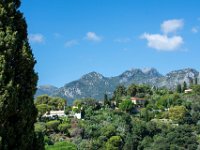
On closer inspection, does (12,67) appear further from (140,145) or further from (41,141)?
(140,145)

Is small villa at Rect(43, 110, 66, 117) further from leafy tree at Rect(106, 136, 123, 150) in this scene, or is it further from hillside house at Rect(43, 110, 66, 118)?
leafy tree at Rect(106, 136, 123, 150)

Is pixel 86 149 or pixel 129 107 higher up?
pixel 129 107

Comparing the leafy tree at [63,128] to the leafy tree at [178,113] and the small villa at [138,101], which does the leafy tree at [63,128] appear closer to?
the leafy tree at [178,113]

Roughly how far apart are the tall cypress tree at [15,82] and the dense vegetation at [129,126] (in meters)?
34.3

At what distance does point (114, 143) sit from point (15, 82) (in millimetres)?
48547

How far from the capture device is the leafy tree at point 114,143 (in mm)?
56747

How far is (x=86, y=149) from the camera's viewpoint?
53438 mm

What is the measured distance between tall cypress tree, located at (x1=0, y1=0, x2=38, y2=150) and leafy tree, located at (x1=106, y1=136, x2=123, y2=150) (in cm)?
4686

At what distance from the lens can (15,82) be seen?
390 inches

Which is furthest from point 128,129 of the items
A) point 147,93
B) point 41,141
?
point 41,141

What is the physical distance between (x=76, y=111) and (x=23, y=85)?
62946 mm

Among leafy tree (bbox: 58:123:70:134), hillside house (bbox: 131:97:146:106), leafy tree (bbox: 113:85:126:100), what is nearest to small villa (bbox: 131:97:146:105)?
hillside house (bbox: 131:97:146:106)

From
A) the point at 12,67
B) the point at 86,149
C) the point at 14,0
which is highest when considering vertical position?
the point at 14,0

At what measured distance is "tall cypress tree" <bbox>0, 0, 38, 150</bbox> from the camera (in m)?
9.54
